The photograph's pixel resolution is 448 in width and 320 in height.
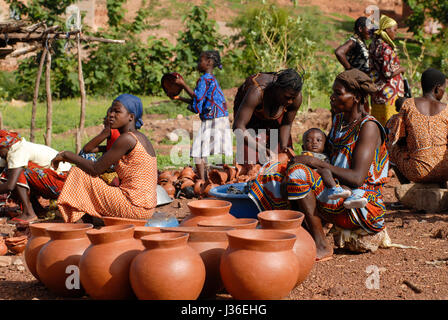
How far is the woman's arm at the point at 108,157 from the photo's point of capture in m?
3.79

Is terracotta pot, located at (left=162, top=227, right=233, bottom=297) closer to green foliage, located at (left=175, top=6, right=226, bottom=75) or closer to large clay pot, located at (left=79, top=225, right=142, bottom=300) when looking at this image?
large clay pot, located at (left=79, top=225, right=142, bottom=300)

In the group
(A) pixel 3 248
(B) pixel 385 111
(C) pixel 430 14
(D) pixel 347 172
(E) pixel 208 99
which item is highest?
(C) pixel 430 14

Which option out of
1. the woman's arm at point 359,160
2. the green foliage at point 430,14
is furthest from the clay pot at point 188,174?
the green foliage at point 430,14

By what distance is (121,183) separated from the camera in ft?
13.3

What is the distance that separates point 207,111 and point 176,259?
3.71 metres

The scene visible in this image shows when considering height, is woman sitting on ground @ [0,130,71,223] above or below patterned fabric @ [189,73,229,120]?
below

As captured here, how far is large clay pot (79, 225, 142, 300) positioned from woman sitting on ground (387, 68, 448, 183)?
2.97 m

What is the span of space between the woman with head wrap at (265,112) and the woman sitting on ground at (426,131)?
1.01m

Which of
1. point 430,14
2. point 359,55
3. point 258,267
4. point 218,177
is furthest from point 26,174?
point 430,14

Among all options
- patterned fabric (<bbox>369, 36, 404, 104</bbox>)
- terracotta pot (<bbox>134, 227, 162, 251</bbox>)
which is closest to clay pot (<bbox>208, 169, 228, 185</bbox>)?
patterned fabric (<bbox>369, 36, 404, 104</bbox>)

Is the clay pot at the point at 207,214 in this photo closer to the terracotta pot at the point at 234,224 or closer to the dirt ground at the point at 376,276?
the terracotta pot at the point at 234,224

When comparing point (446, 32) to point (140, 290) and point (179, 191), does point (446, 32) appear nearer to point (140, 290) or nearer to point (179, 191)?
point (179, 191)

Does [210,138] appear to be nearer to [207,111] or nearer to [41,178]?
[207,111]

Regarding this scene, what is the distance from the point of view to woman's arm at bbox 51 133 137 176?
3791 mm
